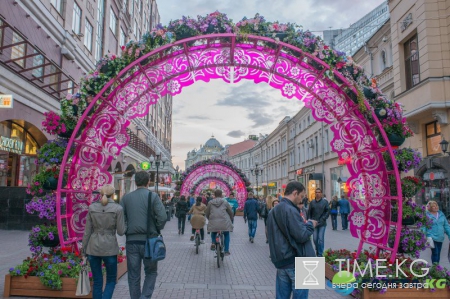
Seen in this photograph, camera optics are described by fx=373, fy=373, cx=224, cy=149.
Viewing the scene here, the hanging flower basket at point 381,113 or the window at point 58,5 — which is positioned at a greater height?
the window at point 58,5

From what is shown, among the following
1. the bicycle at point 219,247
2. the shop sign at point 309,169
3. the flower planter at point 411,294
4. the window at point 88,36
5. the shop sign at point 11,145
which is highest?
the window at point 88,36

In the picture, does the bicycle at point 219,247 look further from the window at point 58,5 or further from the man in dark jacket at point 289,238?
the window at point 58,5

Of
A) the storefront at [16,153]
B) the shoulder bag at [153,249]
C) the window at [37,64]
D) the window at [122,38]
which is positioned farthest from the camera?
the window at [122,38]

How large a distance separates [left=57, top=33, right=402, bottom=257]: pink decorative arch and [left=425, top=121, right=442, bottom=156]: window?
11.5 metres

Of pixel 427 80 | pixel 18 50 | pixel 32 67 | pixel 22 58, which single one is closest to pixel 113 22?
pixel 18 50

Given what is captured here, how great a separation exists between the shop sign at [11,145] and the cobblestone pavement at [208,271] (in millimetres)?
3099

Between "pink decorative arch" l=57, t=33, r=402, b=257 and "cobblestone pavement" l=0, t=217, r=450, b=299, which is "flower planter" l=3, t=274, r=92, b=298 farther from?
"pink decorative arch" l=57, t=33, r=402, b=257

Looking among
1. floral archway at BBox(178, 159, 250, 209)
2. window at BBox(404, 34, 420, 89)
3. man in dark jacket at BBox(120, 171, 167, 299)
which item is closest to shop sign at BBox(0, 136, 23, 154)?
man in dark jacket at BBox(120, 171, 167, 299)

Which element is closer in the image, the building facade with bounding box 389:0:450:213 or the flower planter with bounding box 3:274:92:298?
the flower planter with bounding box 3:274:92:298

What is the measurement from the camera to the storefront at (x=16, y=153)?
536 inches

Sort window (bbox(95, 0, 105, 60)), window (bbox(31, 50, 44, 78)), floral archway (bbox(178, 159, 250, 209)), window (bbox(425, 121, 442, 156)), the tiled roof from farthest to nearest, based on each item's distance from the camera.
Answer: the tiled roof
floral archway (bbox(178, 159, 250, 209))
window (bbox(95, 0, 105, 60))
window (bbox(425, 121, 442, 156))
window (bbox(31, 50, 44, 78))

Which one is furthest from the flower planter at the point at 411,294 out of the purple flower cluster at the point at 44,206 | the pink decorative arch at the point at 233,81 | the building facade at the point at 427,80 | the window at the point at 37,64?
the window at the point at 37,64

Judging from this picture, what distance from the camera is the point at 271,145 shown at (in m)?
59.0

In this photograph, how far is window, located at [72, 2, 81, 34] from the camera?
18.6 m
